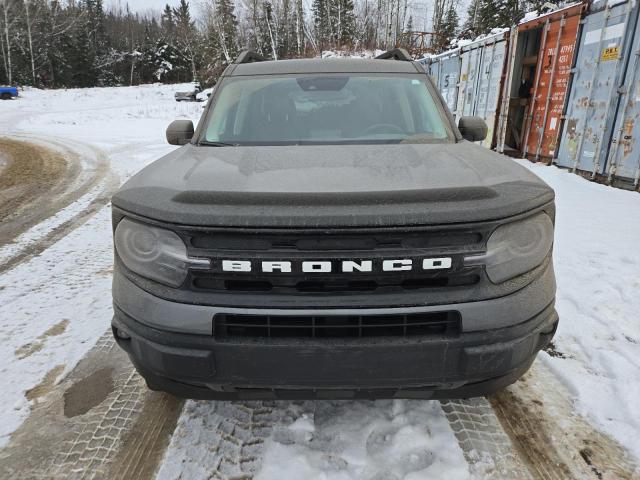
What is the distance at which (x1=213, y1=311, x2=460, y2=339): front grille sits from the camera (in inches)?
61.6

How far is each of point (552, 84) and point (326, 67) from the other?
7.73 m

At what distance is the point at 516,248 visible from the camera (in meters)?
1.65

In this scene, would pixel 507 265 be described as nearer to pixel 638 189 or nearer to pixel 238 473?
pixel 238 473

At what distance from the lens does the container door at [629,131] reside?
271 inches

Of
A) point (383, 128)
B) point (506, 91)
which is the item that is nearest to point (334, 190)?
point (383, 128)

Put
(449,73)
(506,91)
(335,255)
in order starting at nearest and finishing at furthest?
1. (335,255)
2. (506,91)
3. (449,73)

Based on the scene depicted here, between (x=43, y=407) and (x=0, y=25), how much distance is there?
206 ft

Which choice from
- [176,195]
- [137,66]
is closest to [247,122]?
[176,195]

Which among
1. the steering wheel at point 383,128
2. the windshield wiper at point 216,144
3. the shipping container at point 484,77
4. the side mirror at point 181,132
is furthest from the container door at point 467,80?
the windshield wiper at point 216,144

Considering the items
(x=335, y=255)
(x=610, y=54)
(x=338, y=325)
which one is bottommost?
(x=338, y=325)

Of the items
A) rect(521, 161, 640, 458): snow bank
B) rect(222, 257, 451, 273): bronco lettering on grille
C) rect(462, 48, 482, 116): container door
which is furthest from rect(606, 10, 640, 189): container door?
rect(222, 257, 451, 273): bronco lettering on grille

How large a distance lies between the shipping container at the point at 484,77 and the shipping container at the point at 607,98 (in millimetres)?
2610

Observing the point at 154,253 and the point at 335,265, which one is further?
the point at 154,253

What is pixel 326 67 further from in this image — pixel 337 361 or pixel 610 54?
pixel 610 54
